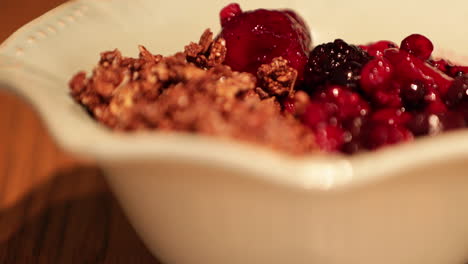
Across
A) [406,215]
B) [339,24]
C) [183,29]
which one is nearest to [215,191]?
[406,215]

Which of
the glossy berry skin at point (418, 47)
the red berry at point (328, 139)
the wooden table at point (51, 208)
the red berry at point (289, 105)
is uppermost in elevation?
the glossy berry skin at point (418, 47)

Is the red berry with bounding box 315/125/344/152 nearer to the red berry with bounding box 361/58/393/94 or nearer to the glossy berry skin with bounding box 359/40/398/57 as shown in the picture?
the red berry with bounding box 361/58/393/94

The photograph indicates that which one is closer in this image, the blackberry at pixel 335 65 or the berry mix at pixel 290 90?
the berry mix at pixel 290 90

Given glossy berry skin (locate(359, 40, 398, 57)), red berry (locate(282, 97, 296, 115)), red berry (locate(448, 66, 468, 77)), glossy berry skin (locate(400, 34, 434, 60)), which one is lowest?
red berry (locate(282, 97, 296, 115))

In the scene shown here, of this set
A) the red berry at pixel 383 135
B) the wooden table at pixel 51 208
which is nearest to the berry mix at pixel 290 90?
the red berry at pixel 383 135

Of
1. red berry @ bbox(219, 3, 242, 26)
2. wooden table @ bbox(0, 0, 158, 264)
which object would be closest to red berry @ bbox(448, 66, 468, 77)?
red berry @ bbox(219, 3, 242, 26)

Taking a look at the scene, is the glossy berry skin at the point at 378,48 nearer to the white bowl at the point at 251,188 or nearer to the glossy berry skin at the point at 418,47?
the glossy berry skin at the point at 418,47

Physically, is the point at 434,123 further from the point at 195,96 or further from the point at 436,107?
the point at 195,96
